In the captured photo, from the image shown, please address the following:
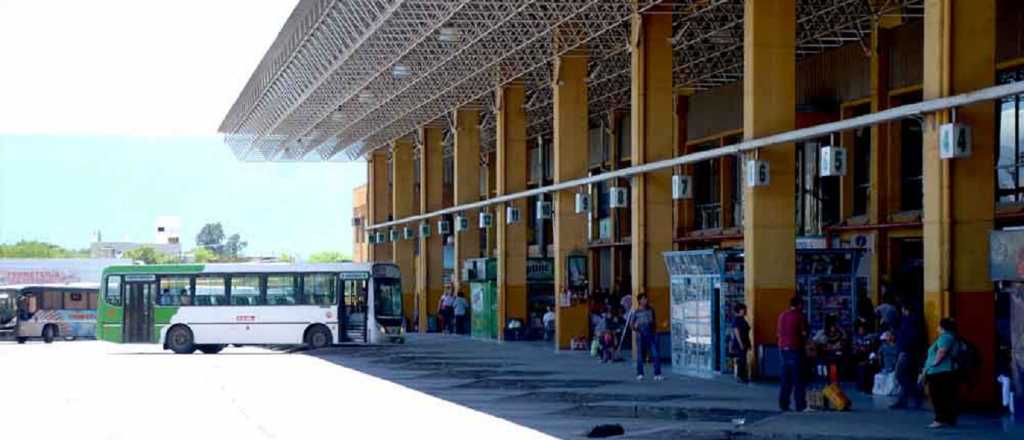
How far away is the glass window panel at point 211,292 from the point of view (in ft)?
152

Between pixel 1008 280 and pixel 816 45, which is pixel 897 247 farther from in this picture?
pixel 1008 280

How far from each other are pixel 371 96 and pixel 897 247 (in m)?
23.9

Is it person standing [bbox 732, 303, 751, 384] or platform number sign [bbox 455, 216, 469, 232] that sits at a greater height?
platform number sign [bbox 455, 216, 469, 232]

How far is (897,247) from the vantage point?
A: 126 ft

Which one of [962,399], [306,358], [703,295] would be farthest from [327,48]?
[962,399]

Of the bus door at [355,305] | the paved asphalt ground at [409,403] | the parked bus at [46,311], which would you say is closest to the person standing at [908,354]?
the paved asphalt ground at [409,403]

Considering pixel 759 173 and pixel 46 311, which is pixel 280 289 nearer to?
pixel 46 311

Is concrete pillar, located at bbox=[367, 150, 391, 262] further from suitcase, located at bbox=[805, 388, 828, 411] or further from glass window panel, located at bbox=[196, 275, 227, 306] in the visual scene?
suitcase, located at bbox=[805, 388, 828, 411]

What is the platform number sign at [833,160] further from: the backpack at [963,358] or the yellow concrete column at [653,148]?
the yellow concrete column at [653,148]

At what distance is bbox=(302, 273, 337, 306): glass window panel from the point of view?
46.4 m

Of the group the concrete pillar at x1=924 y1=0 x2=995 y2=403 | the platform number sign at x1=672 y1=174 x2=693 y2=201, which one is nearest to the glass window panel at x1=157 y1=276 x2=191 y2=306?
the platform number sign at x1=672 y1=174 x2=693 y2=201

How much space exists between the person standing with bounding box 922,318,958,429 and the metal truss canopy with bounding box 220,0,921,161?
15775 millimetres

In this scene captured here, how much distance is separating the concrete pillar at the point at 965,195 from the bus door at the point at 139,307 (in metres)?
28.6

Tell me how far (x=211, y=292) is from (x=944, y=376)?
95.4 ft
